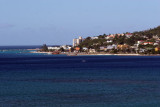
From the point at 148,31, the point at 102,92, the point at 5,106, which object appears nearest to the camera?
the point at 5,106

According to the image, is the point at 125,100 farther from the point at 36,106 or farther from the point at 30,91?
the point at 30,91

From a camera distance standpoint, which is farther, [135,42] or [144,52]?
[135,42]

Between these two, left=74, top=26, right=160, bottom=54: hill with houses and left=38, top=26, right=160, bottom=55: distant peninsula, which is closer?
left=38, top=26, right=160, bottom=55: distant peninsula

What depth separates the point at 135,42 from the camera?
16888 cm

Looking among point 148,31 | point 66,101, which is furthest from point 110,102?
point 148,31

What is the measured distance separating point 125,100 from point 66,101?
4.04 m

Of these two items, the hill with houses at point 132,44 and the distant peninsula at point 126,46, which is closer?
the distant peninsula at point 126,46

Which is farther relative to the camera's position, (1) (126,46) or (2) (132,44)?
(2) (132,44)

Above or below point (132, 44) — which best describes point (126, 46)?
below

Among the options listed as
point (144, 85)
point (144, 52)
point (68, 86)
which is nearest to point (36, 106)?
point (68, 86)

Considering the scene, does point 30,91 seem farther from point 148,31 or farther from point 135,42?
point 148,31

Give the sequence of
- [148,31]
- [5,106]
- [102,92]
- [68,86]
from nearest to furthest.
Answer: [5,106] → [102,92] → [68,86] → [148,31]

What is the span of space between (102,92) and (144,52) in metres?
104

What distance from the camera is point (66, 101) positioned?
2819 cm
